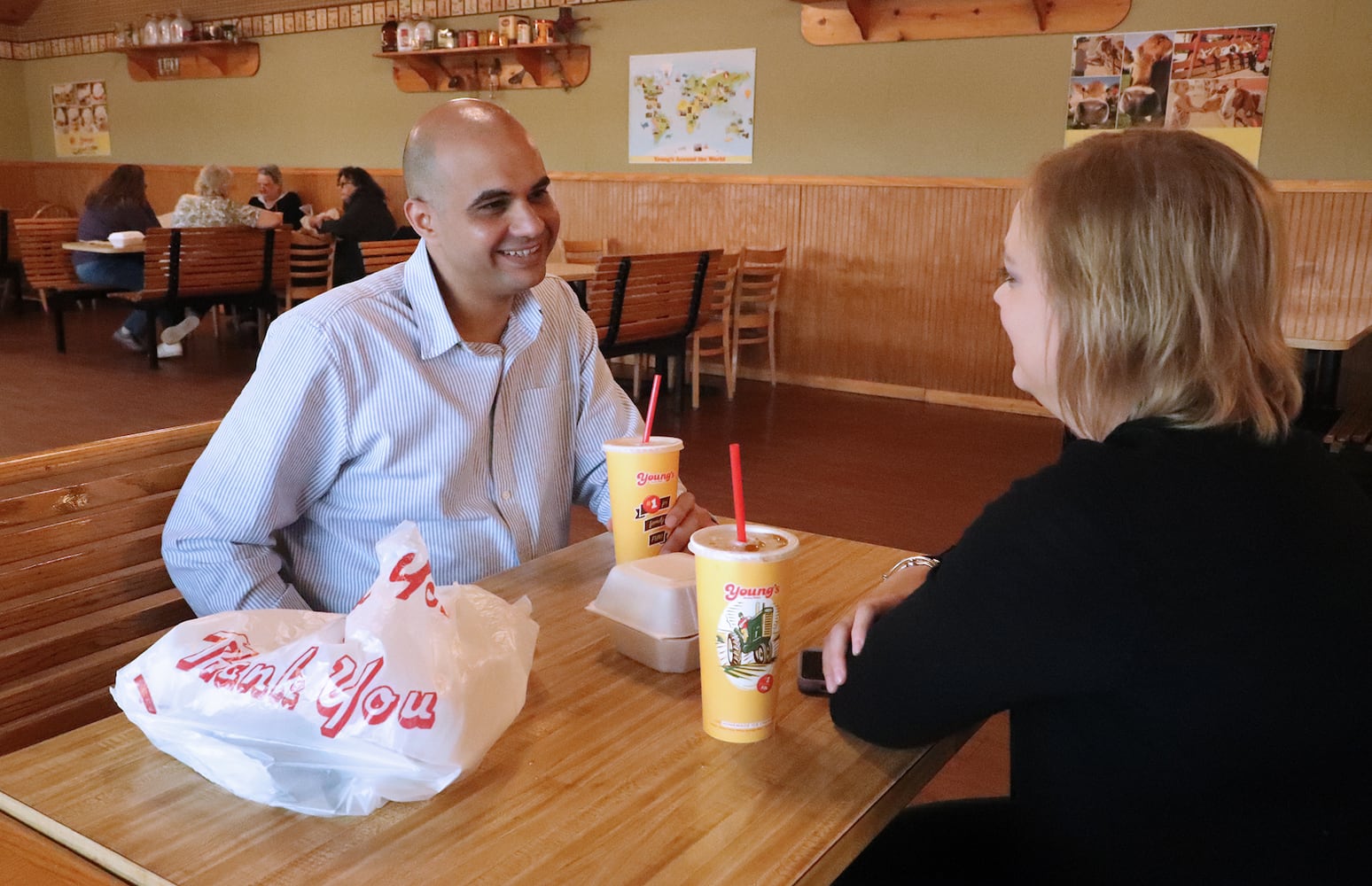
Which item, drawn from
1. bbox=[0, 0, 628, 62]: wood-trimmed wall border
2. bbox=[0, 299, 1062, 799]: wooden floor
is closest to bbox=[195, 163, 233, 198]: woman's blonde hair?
bbox=[0, 299, 1062, 799]: wooden floor

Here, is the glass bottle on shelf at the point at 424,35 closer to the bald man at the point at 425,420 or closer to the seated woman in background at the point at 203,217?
the seated woman in background at the point at 203,217

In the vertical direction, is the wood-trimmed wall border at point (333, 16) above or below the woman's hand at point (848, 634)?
above

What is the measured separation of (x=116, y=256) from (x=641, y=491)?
785 centimetres

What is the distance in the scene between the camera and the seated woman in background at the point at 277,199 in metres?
9.14

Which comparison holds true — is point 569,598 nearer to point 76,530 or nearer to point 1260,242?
point 76,530

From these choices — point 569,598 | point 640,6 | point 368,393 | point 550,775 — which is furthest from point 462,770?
point 640,6

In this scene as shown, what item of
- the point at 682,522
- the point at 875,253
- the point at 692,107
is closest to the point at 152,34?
the point at 692,107

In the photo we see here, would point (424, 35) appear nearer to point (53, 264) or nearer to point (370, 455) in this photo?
point (53, 264)

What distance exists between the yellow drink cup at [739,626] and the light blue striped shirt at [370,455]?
70cm

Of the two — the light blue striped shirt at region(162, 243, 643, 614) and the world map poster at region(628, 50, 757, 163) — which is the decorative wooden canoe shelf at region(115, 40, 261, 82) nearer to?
the world map poster at region(628, 50, 757, 163)

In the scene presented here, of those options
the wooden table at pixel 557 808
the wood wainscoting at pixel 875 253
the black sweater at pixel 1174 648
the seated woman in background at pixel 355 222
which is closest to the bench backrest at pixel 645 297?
the wood wainscoting at pixel 875 253

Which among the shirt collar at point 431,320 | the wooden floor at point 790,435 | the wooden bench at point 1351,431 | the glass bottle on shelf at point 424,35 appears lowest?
the wooden floor at point 790,435

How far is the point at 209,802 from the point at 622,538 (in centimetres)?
65

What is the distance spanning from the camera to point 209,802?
95 cm
